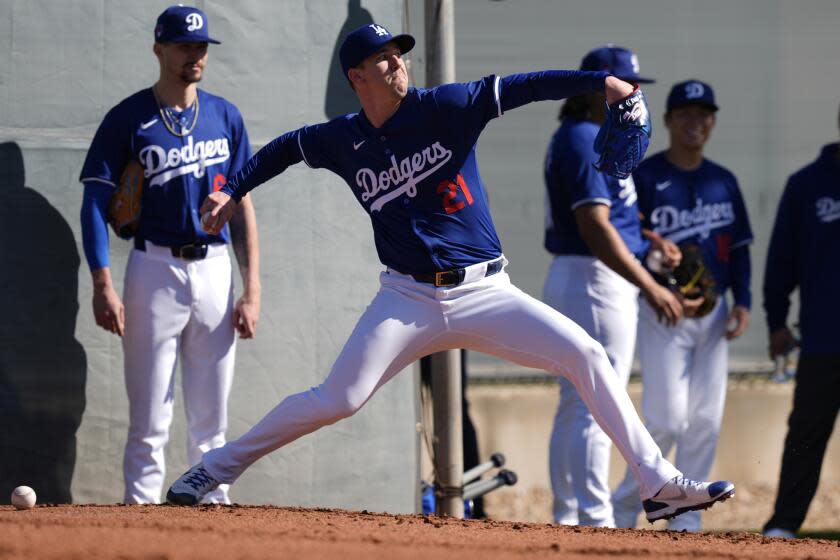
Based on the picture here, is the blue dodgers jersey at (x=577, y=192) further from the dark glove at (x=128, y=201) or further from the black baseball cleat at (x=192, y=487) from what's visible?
the black baseball cleat at (x=192, y=487)

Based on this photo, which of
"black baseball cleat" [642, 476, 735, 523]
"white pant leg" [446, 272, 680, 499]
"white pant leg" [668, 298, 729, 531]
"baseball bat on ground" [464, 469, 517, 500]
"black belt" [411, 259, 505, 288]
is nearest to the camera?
"black baseball cleat" [642, 476, 735, 523]

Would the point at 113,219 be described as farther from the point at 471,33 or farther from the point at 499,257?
the point at 471,33

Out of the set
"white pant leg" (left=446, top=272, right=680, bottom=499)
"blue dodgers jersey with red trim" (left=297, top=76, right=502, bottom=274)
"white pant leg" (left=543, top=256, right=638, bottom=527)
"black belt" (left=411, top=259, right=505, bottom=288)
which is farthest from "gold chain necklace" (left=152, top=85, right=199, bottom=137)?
"white pant leg" (left=543, top=256, right=638, bottom=527)

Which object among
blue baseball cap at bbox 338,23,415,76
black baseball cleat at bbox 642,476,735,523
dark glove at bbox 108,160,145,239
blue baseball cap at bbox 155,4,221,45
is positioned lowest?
black baseball cleat at bbox 642,476,735,523

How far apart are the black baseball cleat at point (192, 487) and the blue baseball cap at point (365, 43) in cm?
152

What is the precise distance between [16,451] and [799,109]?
17.3ft

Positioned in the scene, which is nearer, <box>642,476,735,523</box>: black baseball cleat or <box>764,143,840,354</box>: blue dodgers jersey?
Result: <box>642,476,735,523</box>: black baseball cleat

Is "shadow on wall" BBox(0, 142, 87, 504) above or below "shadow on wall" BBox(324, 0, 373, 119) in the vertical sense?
below

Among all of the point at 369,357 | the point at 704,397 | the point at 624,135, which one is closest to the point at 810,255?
the point at 704,397

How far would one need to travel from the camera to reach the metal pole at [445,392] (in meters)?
6.14

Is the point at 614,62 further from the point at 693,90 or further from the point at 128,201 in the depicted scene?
the point at 128,201

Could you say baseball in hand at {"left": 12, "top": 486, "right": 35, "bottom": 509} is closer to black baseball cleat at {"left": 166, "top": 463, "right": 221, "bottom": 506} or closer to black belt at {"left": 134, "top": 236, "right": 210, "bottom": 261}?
black baseball cleat at {"left": 166, "top": 463, "right": 221, "bottom": 506}

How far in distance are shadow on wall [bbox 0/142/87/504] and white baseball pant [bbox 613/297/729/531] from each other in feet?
8.32

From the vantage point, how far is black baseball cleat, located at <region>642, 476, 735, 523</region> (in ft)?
14.7
